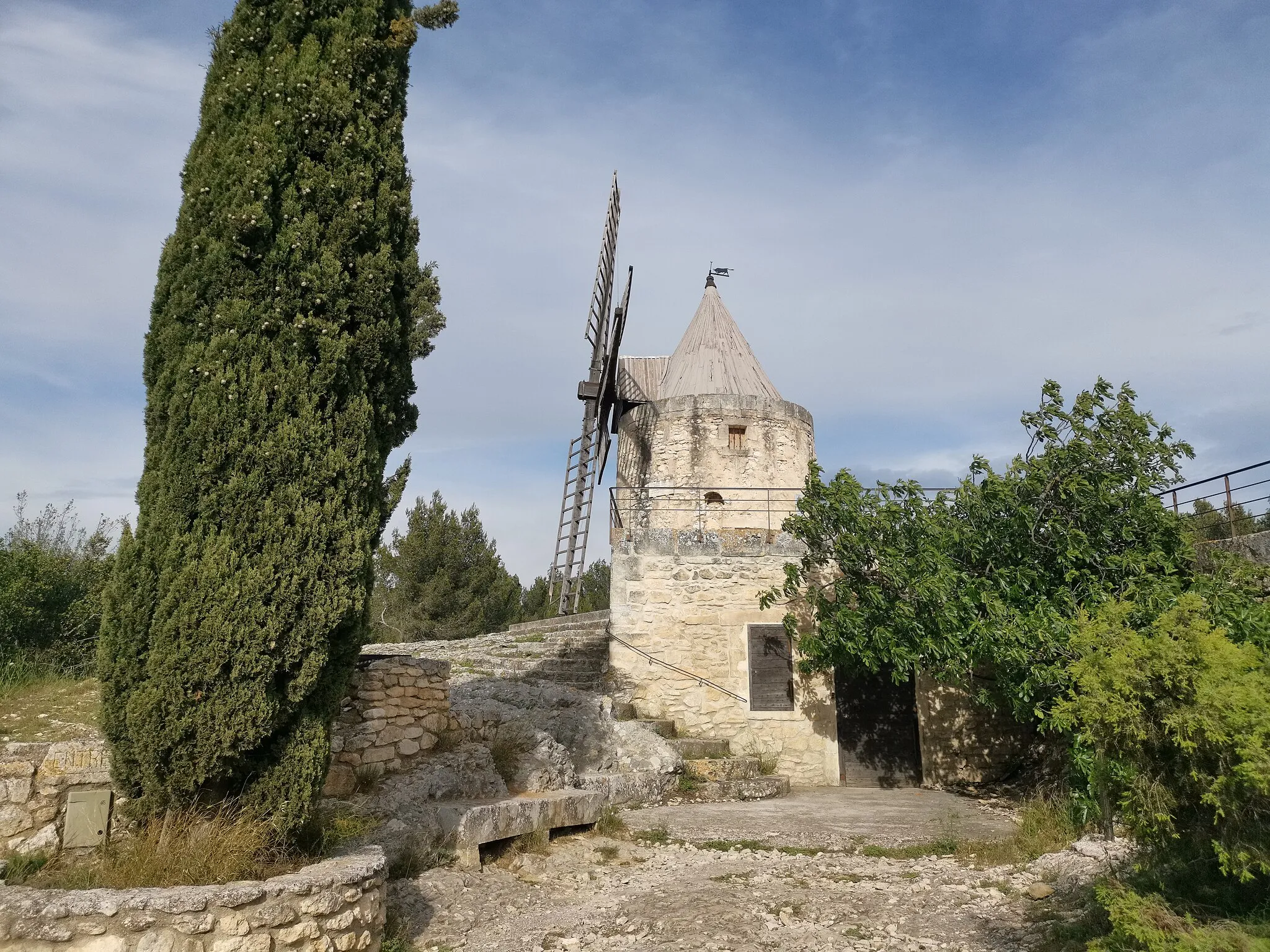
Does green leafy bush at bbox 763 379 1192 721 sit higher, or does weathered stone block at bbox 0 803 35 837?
green leafy bush at bbox 763 379 1192 721

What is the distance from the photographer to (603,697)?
33.0 ft

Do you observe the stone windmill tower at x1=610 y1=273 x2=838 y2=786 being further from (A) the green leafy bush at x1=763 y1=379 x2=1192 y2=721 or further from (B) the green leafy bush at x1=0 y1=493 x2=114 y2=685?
(B) the green leafy bush at x1=0 y1=493 x2=114 y2=685

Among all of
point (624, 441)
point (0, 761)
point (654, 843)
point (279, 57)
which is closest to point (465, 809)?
point (654, 843)

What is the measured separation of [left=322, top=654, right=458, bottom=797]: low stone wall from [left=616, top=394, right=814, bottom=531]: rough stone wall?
23.5 feet

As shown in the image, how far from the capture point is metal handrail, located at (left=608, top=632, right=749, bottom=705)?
426 inches

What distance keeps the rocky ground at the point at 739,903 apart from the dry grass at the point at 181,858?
0.97m

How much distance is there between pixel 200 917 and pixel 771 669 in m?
8.09

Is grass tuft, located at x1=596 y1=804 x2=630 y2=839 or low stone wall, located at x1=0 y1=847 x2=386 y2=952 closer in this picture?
low stone wall, located at x1=0 y1=847 x2=386 y2=952

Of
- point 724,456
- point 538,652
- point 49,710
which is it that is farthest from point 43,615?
point 724,456

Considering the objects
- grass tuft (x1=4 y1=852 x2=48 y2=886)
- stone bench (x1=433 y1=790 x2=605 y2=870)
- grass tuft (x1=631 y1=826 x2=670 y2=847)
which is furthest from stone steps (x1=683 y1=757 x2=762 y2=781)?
grass tuft (x1=4 y1=852 x2=48 y2=886)

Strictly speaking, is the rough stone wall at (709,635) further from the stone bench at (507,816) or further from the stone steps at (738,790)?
the stone bench at (507,816)

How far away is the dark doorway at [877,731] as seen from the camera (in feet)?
35.5

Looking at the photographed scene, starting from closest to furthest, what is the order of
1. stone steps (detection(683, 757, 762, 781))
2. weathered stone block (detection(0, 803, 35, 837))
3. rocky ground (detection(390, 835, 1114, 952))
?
weathered stone block (detection(0, 803, 35, 837))
rocky ground (detection(390, 835, 1114, 952))
stone steps (detection(683, 757, 762, 781))

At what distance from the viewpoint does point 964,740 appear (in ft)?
35.2
